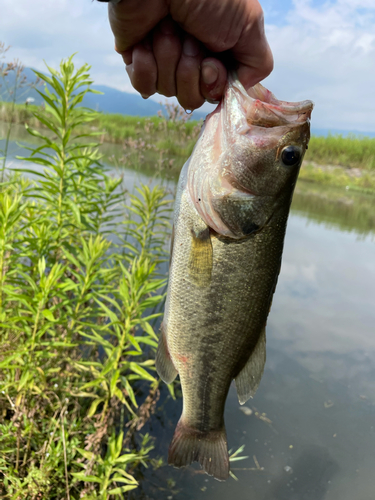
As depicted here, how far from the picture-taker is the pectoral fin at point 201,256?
5.10 ft

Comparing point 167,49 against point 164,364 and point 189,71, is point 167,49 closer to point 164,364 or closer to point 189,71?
point 189,71

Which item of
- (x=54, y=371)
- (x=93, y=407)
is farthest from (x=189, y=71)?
(x=93, y=407)

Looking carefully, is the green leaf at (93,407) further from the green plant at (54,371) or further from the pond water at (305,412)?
the pond water at (305,412)

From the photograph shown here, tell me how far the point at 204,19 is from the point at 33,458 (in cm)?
273

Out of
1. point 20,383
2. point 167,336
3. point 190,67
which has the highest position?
point 190,67

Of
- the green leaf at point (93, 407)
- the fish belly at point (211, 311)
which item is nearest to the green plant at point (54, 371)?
the green leaf at point (93, 407)

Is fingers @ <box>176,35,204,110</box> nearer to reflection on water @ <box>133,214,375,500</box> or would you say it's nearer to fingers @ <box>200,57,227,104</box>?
fingers @ <box>200,57,227,104</box>

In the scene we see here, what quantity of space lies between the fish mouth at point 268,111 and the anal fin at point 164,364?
3.55ft

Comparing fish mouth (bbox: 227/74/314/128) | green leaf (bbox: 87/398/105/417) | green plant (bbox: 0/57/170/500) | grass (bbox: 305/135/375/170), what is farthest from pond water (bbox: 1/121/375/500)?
grass (bbox: 305/135/375/170)

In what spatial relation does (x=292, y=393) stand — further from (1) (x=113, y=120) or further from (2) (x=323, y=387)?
(1) (x=113, y=120)

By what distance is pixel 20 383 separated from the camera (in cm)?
219

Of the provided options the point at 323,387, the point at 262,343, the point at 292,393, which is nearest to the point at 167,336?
the point at 262,343

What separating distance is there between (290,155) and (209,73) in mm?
484

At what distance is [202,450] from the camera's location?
1.87 meters
